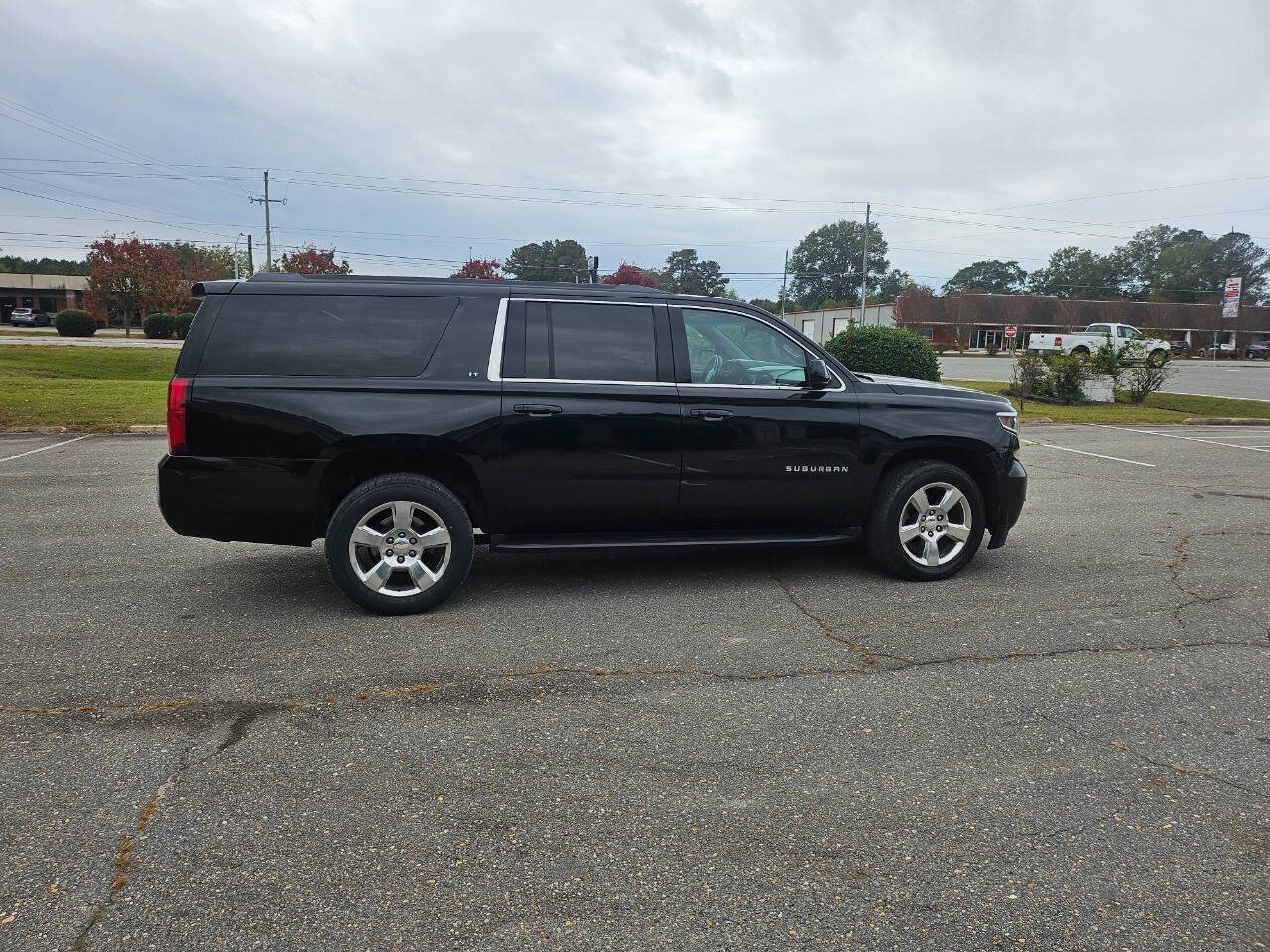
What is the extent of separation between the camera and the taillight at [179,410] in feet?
16.5

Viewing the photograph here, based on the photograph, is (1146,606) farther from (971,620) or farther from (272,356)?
(272,356)

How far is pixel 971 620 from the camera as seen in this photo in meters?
5.24

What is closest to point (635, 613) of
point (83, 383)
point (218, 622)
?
point (218, 622)

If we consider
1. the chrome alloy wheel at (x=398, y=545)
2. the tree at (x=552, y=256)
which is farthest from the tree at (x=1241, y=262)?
the chrome alloy wheel at (x=398, y=545)

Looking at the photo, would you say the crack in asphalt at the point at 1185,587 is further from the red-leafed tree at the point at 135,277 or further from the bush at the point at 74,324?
the red-leafed tree at the point at 135,277

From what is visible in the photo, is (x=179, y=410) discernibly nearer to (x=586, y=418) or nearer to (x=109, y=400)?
(x=586, y=418)

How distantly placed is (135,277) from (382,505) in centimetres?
5837

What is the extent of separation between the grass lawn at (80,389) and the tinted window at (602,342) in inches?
409

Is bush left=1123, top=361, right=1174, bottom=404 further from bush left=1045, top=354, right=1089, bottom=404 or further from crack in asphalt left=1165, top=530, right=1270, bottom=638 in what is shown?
crack in asphalt left=1165, top=530, right=1270, bottom=638

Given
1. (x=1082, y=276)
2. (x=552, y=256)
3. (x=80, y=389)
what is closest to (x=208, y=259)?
(x=552, y=256)

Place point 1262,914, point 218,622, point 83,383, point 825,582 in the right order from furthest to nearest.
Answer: point 83,383 < point 825,582 < point 218,622 < point 1262,914

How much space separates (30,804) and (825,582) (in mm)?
4399

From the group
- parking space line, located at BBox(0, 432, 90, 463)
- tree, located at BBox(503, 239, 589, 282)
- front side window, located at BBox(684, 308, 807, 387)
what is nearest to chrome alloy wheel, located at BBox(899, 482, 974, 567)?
front side window, located at BBox(684, 308, 807, 387)

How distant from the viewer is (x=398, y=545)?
5.21 meters
